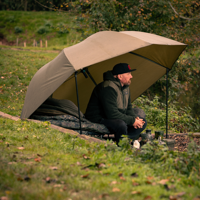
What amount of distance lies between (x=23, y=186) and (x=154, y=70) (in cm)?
484

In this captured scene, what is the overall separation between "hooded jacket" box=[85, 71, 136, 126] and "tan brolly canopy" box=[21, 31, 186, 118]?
18.8 inches

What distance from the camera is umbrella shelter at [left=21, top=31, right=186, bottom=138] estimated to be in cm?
462

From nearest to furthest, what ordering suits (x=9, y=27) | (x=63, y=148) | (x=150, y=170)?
(x=150, y=170) → (x=63, y=148) → (x=9, y=27)

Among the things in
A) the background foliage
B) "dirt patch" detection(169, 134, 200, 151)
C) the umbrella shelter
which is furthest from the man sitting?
the background foliage

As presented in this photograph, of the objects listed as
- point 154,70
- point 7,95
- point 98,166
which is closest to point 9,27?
point 7,95

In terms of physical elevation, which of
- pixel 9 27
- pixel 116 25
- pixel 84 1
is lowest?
pixel 116 25

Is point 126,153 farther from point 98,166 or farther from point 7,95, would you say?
point 7,95

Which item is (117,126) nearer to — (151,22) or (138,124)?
(138,124)

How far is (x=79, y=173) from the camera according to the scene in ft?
10.1

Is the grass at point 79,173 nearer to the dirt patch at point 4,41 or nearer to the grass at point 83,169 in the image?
the grass at point 83,169

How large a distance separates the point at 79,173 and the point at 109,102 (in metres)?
2.09

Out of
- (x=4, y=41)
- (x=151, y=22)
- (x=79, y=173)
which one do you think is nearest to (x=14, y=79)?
(x=151, y=22)

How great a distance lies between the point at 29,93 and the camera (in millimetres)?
5484

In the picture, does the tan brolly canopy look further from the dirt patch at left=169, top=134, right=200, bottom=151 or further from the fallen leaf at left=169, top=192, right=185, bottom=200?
the fallen leaf at left=169, top=192, right=185, bottom=200
